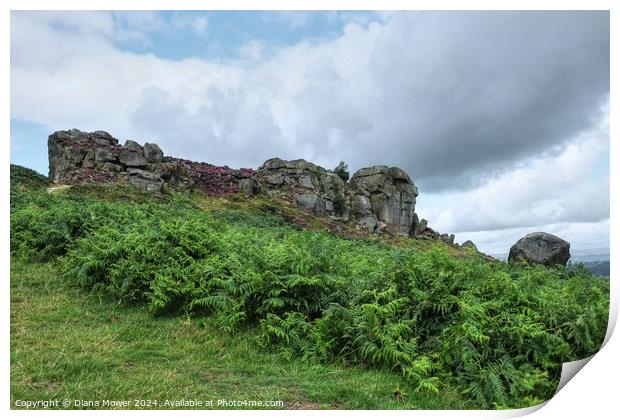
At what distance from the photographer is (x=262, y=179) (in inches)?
1762

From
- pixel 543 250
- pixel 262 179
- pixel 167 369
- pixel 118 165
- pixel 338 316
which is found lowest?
pixel 167 369

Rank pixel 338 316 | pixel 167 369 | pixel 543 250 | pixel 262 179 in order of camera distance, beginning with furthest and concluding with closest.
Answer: pixel 262 179
pixel 543 250
pixel 338 316
pixel 167 369

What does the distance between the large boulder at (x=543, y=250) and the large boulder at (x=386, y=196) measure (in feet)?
105

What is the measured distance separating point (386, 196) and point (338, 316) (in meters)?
44.5

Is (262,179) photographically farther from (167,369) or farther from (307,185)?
(167,369)

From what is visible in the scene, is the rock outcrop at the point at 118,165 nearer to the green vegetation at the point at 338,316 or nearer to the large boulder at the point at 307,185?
the large boulder at the point at 307,185

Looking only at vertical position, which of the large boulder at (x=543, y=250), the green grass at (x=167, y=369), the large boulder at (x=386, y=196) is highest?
the large boulder at (x=386, y=196)

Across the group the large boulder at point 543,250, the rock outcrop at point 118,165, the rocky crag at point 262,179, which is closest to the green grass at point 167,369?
the large boulder at point 543,250

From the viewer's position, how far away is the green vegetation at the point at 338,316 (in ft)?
17.1

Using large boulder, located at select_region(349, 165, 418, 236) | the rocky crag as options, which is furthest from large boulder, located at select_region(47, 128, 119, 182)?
large boulder, located at select_region(349, 165, 418, 236)

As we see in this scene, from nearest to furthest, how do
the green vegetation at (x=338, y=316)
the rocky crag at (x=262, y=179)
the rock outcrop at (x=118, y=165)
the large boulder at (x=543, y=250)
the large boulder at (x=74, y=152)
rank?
the green vegetation at (x=338, y=316), the large boulder at (x=543, y=250), the large boulder at (x=74, y=152), the rock outcrop at (x=118, y=165), the rocky crag at (x=262, y=179)

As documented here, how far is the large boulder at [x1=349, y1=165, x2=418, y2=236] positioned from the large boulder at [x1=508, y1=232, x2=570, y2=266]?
105 feet

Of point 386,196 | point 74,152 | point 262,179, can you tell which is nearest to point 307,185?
point 262,179

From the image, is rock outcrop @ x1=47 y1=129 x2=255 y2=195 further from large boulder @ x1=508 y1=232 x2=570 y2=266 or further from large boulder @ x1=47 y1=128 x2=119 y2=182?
large boulder @ x1=508 y1=232 x2=570 y2=266
